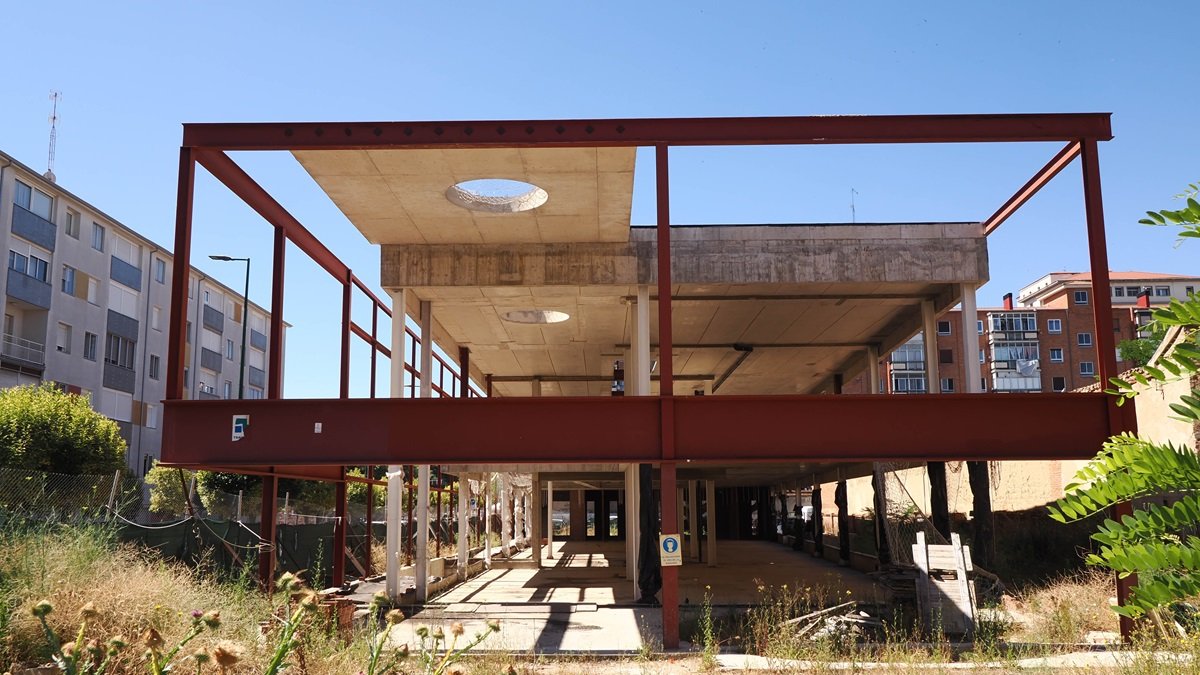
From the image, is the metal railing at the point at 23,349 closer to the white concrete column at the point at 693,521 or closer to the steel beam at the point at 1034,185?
the white concrete column at the point at 693,521

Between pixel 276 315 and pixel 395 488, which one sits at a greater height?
pixel 276 315

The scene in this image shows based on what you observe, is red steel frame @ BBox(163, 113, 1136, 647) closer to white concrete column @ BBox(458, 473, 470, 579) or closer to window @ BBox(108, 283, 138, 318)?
white concrete column @ BBox(458, 473, 470, 579)

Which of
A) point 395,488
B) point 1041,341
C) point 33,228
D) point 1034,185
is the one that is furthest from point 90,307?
point 1041,341

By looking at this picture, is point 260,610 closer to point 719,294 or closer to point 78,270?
point 719,294

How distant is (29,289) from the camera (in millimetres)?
42156

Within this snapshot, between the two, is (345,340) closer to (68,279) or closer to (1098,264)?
(1098,264)

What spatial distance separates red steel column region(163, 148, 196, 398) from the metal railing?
29.5 metres

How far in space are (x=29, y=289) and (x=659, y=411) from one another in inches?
1399

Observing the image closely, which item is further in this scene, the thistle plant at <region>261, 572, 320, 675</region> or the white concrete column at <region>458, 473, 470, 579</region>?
the white concrete column at <region>458, 473, 470, 579</region>

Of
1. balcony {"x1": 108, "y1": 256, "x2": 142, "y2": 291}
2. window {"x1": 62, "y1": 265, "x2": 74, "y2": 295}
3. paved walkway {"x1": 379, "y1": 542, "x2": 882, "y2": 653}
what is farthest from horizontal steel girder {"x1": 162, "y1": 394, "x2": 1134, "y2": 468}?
balcony {"x1": 108, "y1": 256, "x2": 142, "y2": 291}

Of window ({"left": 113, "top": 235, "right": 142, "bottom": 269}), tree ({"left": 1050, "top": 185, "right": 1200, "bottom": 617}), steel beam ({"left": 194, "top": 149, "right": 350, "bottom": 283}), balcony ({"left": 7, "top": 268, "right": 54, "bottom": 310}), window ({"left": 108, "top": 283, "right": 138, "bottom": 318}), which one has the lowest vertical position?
tree ({"left": 1050, "top": 185, "right": 1200, "bottom": 617})

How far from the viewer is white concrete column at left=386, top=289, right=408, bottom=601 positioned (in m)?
21.7

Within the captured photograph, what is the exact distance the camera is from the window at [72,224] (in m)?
45.4

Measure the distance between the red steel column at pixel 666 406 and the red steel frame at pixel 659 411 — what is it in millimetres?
32
